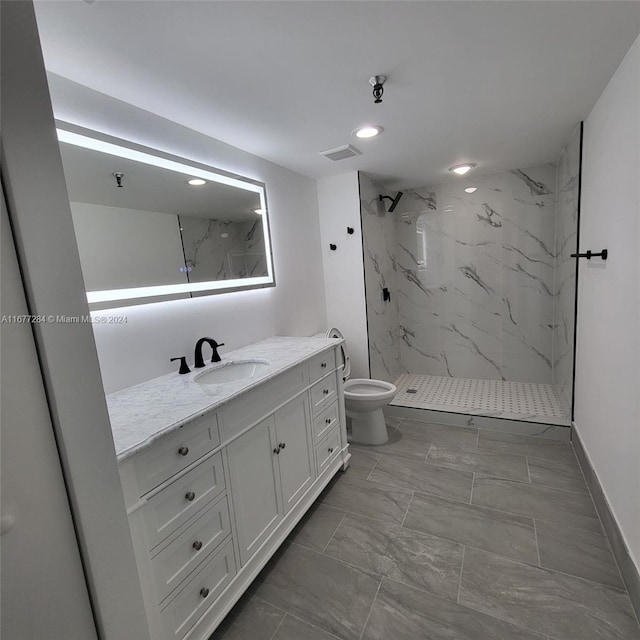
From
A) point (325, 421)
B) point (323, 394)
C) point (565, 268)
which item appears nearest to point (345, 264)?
point (323, 394)

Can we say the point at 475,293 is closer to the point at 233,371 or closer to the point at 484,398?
the point at 484,398

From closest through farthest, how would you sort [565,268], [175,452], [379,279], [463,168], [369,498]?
1. [175,452]
2. [369,498]
3. [565,268]
4. [463,168]
5. [379,279]

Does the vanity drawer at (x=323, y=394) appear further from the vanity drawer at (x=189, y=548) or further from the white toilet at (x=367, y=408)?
the vanity drawer at (x=189, y=548)

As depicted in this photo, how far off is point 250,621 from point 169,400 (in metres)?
0.97

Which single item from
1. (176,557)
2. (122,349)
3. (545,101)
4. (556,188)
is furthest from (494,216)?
(176,557)

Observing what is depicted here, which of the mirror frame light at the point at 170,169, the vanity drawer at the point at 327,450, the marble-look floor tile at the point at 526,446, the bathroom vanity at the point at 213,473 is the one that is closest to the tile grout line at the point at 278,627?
the bathroom vanity at the point at 213,473

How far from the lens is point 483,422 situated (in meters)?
2.82

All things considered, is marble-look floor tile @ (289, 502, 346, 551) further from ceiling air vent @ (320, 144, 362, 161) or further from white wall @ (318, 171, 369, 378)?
ceiling air vent @ (320, 144, 362, 161)

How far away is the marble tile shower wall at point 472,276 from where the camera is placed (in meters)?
3.26

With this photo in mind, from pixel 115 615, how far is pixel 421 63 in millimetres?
2056

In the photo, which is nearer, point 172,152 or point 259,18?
point 259,18

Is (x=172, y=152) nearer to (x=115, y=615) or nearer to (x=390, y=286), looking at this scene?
(x=115, y=615)

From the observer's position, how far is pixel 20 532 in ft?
2.18

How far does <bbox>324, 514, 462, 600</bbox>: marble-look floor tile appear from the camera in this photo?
4.97 ft
